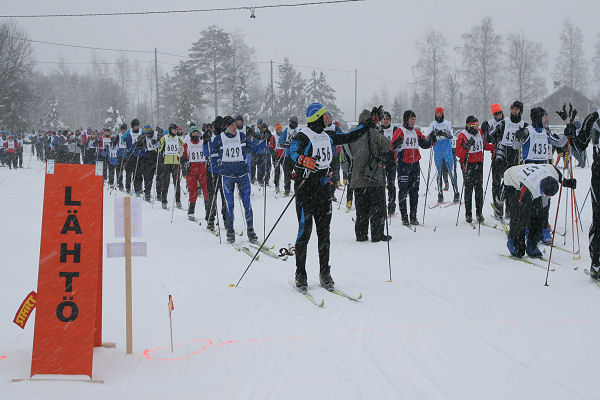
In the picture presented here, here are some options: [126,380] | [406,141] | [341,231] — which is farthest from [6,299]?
[406,141]

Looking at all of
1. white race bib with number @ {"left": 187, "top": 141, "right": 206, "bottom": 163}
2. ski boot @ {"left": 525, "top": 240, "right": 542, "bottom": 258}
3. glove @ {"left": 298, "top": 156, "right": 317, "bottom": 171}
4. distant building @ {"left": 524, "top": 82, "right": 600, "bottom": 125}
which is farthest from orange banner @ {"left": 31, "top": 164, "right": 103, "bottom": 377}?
distant building @ {"left": 524, "top": 82, "right": 600, "bottom": 125}

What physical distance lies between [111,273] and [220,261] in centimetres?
165

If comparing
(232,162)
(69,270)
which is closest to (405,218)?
(232,162)

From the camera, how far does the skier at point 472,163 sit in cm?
1055

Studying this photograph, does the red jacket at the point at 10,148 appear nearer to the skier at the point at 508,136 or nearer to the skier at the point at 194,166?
the skier at the point at 194,166

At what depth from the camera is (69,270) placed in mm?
4211

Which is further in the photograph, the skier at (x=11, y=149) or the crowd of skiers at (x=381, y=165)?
the skier at (x=11, y=149)

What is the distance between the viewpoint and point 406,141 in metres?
10.8

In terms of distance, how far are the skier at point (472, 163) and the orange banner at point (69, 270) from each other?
786cm

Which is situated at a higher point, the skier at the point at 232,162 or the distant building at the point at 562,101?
the distant building at the point at 562,101

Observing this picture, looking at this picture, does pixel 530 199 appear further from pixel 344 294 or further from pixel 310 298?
pixel 310 298

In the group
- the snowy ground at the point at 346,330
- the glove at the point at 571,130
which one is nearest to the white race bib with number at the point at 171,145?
the snowy ground at the point at 346,330

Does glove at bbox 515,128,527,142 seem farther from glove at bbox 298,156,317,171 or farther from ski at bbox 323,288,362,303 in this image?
ski at bbox 323,288,362,303

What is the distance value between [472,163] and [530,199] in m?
3.25
